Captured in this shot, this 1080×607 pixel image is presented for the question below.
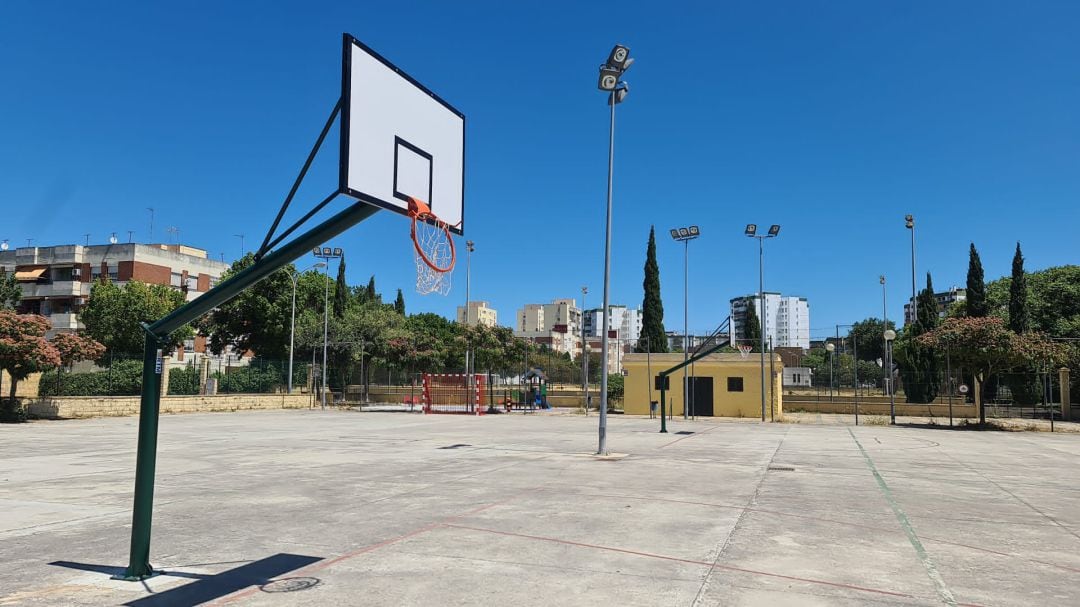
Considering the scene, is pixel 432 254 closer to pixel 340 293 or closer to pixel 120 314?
pixel 120 314

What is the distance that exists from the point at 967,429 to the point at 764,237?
13811 millimetres

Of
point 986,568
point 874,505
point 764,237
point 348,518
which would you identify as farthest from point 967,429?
point 348,518

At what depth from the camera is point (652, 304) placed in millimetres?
66750

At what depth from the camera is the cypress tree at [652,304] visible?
6656cm

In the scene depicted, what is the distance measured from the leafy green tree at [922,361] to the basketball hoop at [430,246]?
2954cm

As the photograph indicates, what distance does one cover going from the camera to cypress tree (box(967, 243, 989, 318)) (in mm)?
57094

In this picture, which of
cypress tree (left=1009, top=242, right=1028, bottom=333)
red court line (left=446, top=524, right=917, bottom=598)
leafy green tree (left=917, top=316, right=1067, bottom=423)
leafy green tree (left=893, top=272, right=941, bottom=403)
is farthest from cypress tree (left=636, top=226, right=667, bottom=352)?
red court line (left=446, top=524, right=917, bottom=598)

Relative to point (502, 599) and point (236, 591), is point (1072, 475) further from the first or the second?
point (236, 591)

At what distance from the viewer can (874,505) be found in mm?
11086

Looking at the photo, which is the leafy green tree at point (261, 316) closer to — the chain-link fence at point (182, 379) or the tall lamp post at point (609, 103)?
the chain-link fence at point (182, 379)

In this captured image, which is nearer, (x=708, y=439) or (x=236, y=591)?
(x=236, y=591)

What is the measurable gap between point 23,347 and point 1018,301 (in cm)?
6343

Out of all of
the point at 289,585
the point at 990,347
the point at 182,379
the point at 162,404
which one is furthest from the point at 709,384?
the point at 289,585

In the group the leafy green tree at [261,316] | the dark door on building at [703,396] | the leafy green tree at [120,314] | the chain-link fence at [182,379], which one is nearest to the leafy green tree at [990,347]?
the dark door on building at [703,396]
